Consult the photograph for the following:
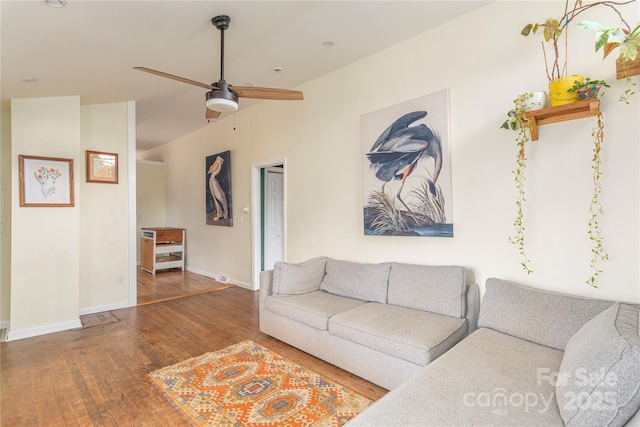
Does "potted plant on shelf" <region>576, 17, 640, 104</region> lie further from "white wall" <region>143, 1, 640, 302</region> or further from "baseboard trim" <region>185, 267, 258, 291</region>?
"baseboard trim" <region>185, 267, 258, 291</region>

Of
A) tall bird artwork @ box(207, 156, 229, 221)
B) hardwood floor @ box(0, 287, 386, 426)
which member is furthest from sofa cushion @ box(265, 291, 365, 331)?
tall bird artwork @ box(207, 156, 229, 221)

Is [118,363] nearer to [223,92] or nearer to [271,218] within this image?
[223,92]

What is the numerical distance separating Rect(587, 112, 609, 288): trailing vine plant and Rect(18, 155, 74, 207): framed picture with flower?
15.9 ft

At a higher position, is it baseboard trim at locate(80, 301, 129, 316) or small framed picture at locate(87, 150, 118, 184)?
small framed picture at locate(87, 150, 118, 184)

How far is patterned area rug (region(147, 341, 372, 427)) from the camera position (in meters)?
1.97

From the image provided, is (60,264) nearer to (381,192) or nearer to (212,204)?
(212,204)

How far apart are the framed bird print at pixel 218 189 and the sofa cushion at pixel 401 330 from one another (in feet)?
11.5

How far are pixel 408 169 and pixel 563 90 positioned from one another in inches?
49.5

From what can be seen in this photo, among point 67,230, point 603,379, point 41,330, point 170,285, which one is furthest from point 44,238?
point 603,379

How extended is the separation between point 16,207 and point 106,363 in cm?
197

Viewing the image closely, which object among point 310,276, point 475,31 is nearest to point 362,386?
point 310,276

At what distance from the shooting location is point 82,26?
2252 millimetres

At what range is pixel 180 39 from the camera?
8.79 ft

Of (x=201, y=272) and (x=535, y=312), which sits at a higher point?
(x=535, y=312)
